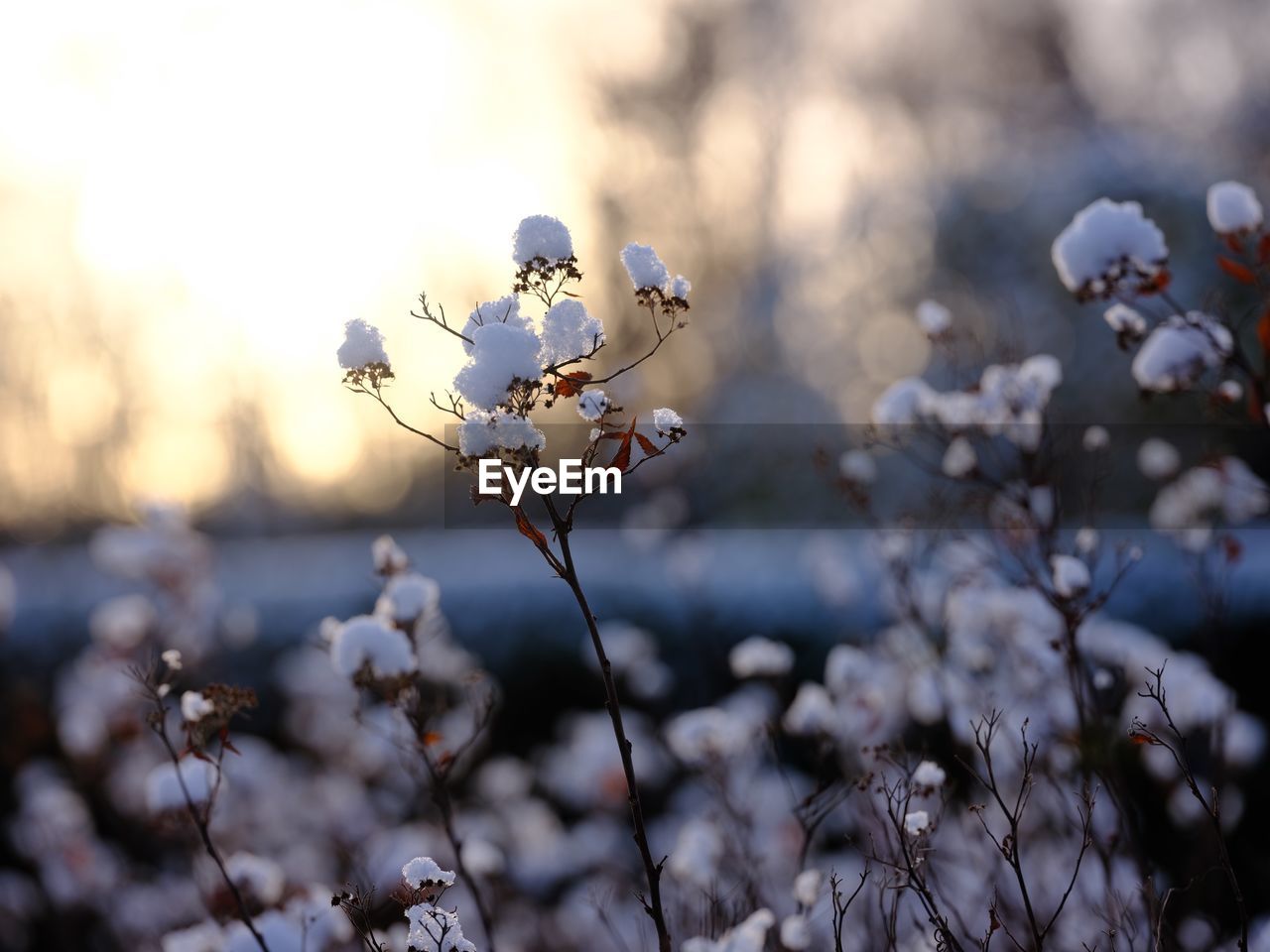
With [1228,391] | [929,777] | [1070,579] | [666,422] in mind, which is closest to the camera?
[666,422]

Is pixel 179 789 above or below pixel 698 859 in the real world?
above

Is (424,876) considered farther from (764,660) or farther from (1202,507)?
(1202,507)

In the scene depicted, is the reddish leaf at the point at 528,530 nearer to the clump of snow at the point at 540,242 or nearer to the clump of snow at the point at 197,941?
the clump of snow at the point at 540,242

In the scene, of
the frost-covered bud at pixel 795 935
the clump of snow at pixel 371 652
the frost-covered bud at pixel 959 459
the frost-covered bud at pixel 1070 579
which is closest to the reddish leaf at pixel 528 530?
the clump of snow at pixel 371 652


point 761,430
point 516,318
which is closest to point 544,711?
point 761,430

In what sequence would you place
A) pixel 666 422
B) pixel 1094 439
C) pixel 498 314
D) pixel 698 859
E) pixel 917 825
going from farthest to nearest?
1. pixel 1094 439
2. pixel 698 859
3. pixel 917 825
4. pixel 498 314
5. pixel 666 422

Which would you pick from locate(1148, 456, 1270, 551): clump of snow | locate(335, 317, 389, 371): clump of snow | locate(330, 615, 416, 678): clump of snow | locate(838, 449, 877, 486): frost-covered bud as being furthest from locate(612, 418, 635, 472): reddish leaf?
locate(1148, 456, 1270, 551): clump of snow

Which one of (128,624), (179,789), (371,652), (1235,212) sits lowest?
(128,624)

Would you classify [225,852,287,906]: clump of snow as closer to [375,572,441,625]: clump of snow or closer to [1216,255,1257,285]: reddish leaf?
[375,572,441,625]: clump of snow

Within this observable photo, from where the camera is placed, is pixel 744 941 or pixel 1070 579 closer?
pixel 744 941
